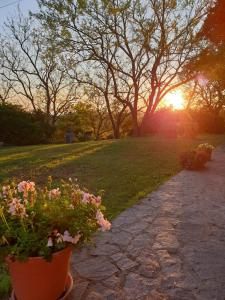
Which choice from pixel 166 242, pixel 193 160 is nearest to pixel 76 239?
pixel 166 242

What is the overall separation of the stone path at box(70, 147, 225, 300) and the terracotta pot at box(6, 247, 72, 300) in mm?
341

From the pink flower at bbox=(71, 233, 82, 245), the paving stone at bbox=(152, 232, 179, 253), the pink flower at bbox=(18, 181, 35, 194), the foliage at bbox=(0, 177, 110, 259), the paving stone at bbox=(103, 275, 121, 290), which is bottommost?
the paving stone at bbox=(103, 275, 121, 290)

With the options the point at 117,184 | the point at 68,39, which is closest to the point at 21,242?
the point at 117,184

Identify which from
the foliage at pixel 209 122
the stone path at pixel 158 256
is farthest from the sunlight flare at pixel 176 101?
the stone path at pixel 158 256

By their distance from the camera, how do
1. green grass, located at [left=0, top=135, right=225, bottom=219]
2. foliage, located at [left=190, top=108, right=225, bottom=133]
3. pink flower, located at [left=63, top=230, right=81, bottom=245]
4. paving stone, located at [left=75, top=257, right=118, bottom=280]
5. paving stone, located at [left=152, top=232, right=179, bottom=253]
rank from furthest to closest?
foliage, located at [left=190, top=108, right=225, bottom=133], green grass, located at [left=0, top=135, right=225, bottom=219], paving stone, located at [left=152, top=232, right=179, bottom=253], paving stone, located at [left=75, top=257, right=118, bottom=280], pink flower, located at [left=63, top=230, right=81, bottom=245]

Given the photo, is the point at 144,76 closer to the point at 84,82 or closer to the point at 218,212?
the point at 84,82

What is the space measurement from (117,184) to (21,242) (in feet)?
16.7

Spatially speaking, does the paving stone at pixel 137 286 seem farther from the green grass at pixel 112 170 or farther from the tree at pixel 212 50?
the tree at pixel 212 50

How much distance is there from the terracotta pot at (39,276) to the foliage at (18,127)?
69.0ft

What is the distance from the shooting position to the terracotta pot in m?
2.73

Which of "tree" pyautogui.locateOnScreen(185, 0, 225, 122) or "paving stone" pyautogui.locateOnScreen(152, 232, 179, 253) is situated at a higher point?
"tree" pyautogui.locateOnScreen(185, 0, 225, 122)

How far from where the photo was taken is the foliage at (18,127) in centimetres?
2274

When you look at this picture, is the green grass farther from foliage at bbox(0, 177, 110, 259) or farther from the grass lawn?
foliage at bbox(0, 177, 110, 259)

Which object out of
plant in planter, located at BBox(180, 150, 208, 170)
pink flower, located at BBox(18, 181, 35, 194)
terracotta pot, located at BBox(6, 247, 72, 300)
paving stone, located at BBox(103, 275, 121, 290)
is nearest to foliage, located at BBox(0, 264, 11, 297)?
terracotta pot, located at BBox(6, 247, 72, 300)
